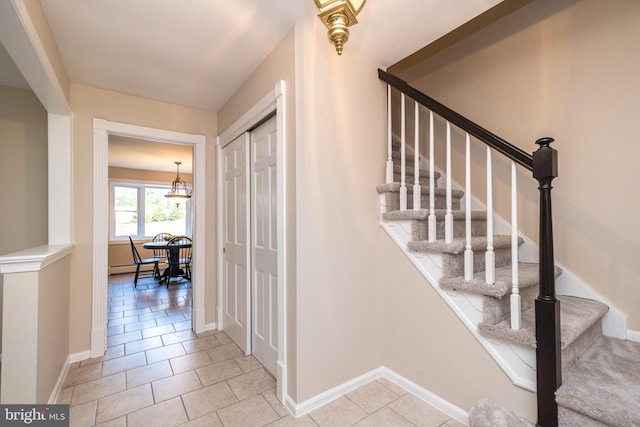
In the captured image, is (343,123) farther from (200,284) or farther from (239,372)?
(200,284)

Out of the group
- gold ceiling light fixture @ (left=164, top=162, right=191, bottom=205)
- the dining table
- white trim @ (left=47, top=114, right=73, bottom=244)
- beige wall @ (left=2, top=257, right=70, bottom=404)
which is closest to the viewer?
beige wall @ (left=2, top=257, right=70, bottom=404)

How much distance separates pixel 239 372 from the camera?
2287 millimetres

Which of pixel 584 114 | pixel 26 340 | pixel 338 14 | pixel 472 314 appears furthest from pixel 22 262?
pixel 584 114

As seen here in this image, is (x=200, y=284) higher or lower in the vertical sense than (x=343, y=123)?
lower

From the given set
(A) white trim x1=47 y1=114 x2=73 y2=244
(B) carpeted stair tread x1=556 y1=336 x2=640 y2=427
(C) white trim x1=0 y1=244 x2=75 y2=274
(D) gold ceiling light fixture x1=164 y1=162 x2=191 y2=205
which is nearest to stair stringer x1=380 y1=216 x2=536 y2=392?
(B) carpeted stair tread x1=556 y1=336 x2=640 y2=427

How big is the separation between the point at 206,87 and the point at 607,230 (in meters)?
3.30

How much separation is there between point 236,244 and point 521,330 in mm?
2328

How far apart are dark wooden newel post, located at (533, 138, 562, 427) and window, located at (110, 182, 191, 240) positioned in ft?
24.8

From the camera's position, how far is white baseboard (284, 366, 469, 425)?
1728mm

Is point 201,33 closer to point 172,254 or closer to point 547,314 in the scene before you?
point 547,314

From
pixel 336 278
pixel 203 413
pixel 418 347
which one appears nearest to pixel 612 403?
pixel 418 347

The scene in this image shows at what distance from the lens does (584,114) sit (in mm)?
1891

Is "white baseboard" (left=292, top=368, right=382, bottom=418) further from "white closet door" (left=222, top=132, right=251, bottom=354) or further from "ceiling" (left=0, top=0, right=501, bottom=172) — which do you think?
"ceiling" (left=0, top=0, right=501, bottom=172)

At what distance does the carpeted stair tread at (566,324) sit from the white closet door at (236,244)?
1.93 m
